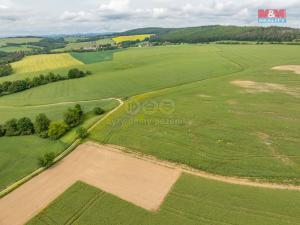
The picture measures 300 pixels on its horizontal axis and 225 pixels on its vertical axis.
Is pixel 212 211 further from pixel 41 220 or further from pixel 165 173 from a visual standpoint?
pixel 41 220

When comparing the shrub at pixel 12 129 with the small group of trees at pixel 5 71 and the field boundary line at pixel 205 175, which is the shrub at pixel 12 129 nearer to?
the field boundary line at pixel 205 175

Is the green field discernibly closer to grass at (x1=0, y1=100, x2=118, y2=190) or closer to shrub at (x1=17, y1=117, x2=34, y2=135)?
grass at (x1=0, y1=100, x2=118, y2=190)

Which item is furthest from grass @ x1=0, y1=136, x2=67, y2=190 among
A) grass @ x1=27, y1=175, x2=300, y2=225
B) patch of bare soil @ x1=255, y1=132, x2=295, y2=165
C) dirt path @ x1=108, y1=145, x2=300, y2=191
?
patch of bare soil @ x1=255, y1=132, x2=295, y2=165

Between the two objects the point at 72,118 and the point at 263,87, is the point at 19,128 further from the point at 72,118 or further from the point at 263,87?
the point at 263,87

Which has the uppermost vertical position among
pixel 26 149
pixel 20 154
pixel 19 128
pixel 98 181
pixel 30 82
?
pixel 30 82

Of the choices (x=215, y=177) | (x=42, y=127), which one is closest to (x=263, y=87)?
(x=215, y=177)

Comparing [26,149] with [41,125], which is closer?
[26,149]
